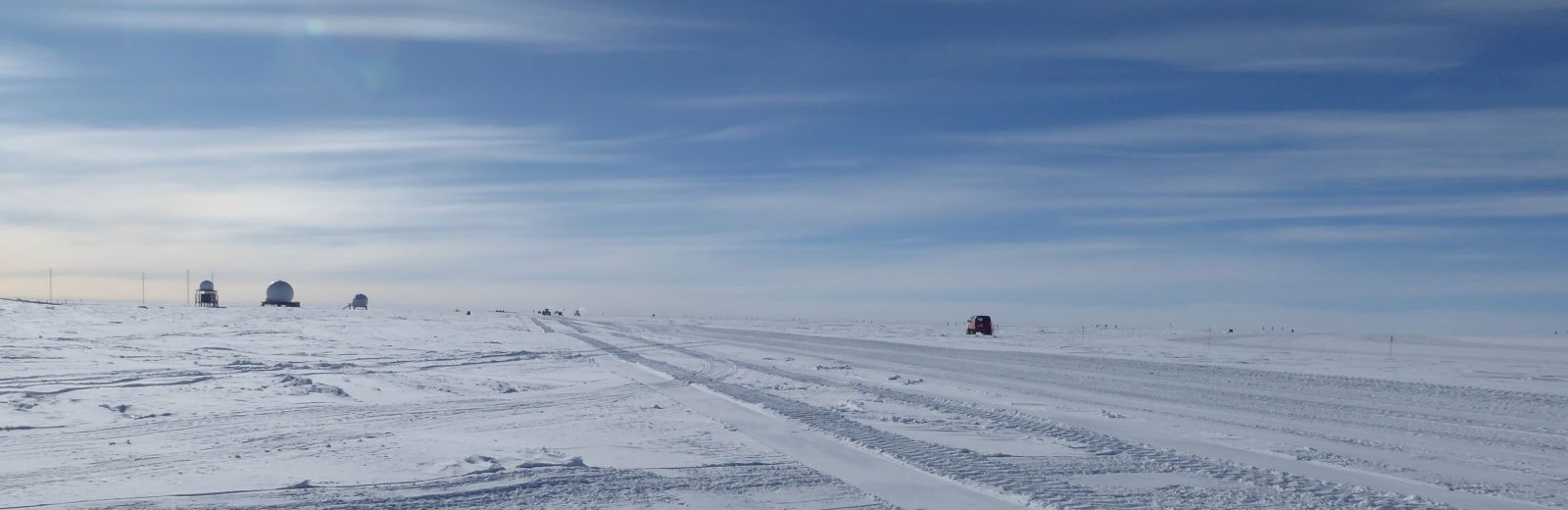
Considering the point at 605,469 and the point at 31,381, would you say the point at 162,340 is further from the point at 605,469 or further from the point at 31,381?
the point at 605,469

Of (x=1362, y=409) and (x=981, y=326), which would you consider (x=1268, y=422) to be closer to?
(x=1362, y=409)

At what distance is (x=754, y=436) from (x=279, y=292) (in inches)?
3586

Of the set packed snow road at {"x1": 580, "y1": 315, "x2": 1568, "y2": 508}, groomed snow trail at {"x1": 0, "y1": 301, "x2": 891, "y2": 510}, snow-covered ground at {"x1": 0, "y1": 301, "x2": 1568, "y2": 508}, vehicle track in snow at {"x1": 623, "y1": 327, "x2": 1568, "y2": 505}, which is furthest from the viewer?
vehicle track in snow at {"x1": 623, "y1": 327, "x2": 1568, "y2": 505}

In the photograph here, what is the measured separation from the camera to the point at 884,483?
8.09 meters

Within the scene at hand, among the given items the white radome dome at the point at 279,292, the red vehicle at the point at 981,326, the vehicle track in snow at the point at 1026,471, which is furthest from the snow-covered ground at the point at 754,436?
the white radome dome at the point at 279,292

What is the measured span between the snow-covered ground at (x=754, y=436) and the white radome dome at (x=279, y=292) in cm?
7325

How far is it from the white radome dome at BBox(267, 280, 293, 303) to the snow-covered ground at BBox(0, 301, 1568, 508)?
73253mm

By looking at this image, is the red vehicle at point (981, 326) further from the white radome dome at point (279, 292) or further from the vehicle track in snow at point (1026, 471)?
the white radome dome at point (279, 292)

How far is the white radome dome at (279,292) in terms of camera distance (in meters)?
90.1

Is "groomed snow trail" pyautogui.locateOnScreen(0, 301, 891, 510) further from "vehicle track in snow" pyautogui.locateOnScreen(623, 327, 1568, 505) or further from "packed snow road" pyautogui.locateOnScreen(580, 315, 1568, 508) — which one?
"vehicle track in snow" pyautogui.locateOnScreen(623, 327, 1568, 505)

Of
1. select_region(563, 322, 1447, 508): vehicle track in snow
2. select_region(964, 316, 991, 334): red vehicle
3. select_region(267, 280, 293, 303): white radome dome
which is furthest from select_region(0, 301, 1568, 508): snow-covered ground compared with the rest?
select_region(267, 280, 293, 303): white radome dome

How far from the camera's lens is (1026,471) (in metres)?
8.75

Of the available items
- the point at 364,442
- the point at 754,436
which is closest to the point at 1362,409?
the point at 754,436

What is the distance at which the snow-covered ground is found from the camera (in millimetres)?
7656
